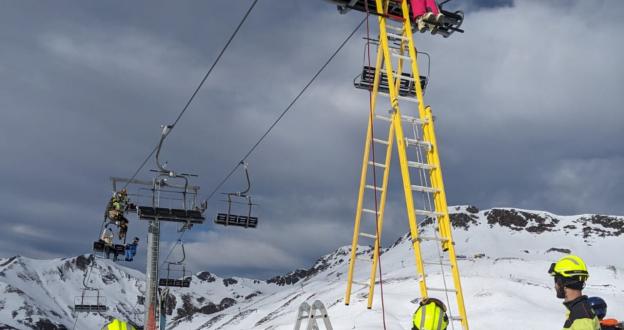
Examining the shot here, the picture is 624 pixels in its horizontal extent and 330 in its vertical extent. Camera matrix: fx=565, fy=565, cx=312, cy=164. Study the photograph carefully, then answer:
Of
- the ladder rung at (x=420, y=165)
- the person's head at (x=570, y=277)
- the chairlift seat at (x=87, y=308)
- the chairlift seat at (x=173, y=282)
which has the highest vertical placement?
the chairlift seat at (x=87, y=308)

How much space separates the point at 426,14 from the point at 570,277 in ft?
32.9

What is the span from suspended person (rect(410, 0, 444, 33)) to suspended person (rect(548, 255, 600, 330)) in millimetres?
9700

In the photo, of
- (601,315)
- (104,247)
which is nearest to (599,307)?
(601,315)

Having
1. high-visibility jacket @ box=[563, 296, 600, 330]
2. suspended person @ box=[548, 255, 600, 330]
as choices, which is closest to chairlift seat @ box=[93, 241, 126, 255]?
suspended person @ box=[548, 255, 600, 330]

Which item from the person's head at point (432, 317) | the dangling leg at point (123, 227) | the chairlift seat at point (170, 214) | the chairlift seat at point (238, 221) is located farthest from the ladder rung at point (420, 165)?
the dangling leg at point (123, 227)

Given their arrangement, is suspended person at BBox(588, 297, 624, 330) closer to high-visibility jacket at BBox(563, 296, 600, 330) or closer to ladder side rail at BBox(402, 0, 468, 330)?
high-visibility jacket at BBox(563, 296, 600, 330)

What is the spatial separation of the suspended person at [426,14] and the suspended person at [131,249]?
2244cm

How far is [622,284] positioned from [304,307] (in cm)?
11488

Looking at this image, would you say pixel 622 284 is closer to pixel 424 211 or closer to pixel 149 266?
pixel 149 266

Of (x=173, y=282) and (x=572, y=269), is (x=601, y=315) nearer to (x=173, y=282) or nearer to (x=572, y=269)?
(x=572, y=269)

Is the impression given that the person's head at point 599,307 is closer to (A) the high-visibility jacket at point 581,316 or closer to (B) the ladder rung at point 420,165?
(A) the high-visibility jacket at point 581,316

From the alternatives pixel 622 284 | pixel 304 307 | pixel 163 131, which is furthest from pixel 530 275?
pixel 304 307

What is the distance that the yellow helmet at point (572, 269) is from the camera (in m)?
4.78

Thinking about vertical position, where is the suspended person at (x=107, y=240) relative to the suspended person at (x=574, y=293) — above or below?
above
